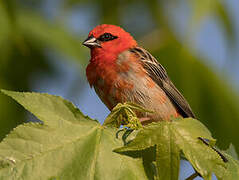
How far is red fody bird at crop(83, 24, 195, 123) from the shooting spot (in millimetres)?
5621

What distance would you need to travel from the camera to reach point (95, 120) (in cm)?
322

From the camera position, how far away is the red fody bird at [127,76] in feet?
18.4

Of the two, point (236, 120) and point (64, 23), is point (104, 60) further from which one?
point (236, 120)

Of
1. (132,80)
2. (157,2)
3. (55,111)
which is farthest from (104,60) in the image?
(55,111)

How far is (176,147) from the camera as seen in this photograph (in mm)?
2936

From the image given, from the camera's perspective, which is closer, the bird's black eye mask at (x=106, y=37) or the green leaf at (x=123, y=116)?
the green leaf at (x=123, y=116)

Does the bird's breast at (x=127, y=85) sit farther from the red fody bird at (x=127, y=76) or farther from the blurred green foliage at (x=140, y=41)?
the blurred green foliage at (x=140, y=41)

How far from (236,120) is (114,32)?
2.44 meters

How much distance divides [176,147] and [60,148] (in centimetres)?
76

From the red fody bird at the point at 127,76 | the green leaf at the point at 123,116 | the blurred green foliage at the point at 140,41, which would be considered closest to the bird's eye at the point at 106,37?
the red fody bird at the point at 127,76

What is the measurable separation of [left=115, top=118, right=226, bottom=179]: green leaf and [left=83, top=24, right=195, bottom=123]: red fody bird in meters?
2.28

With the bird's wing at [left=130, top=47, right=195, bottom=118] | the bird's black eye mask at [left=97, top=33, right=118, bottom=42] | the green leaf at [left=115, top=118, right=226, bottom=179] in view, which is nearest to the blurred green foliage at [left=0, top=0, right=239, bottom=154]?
the bird's wing at [left=130, top=47, right=195, bottom=118]

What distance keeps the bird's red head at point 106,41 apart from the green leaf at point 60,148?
288 centimetres

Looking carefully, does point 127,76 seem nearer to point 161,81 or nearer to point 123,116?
point 161,81
